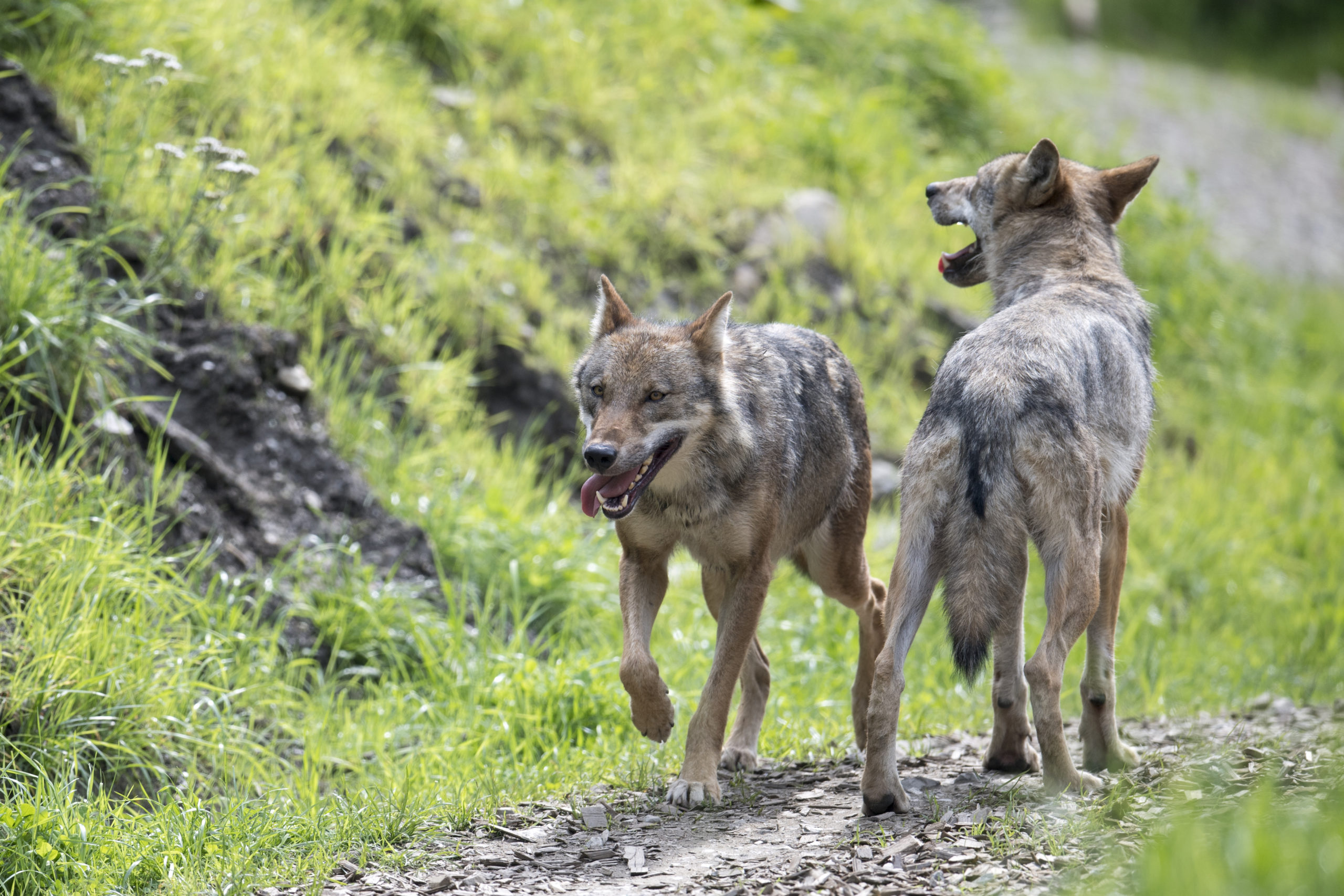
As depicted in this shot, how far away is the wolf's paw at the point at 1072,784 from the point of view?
425 centimetres

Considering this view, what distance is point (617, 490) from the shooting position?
4.54 meters

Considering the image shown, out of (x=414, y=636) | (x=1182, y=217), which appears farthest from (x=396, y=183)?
(x=1182, y=217)

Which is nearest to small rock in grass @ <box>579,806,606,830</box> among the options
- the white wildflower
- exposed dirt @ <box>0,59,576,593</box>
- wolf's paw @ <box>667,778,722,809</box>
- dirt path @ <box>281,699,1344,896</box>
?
dirt path @ <box>281,699,1344,896</box>

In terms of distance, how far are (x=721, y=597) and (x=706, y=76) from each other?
795cm

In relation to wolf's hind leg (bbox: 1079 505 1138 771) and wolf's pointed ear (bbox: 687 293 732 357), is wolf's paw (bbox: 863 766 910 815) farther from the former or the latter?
wolf's pointed ear (bbox: 687 293 732 357)

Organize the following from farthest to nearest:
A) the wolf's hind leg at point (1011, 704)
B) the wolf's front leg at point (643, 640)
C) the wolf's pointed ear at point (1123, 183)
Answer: the wolf's pointed ear at point (1123, 183), the wolf's hind leg at point (1011, 704), the wolf's front leg at point (643, 640)

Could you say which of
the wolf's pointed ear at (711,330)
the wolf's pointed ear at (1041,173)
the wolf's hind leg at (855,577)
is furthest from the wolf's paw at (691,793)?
the wolf's pointed ear at (1041,173)

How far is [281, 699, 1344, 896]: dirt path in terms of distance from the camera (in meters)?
3.71

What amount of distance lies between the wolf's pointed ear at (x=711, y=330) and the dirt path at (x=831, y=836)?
181cm

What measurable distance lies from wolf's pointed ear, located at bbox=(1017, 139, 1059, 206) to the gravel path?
8993 mm

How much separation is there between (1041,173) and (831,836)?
10.0 ft

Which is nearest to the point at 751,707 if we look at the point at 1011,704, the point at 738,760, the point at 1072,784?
the point at 738,760

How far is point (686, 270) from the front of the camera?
9.91 metres

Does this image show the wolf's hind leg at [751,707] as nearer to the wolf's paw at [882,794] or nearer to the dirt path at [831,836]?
the dirt path at [831,836]
